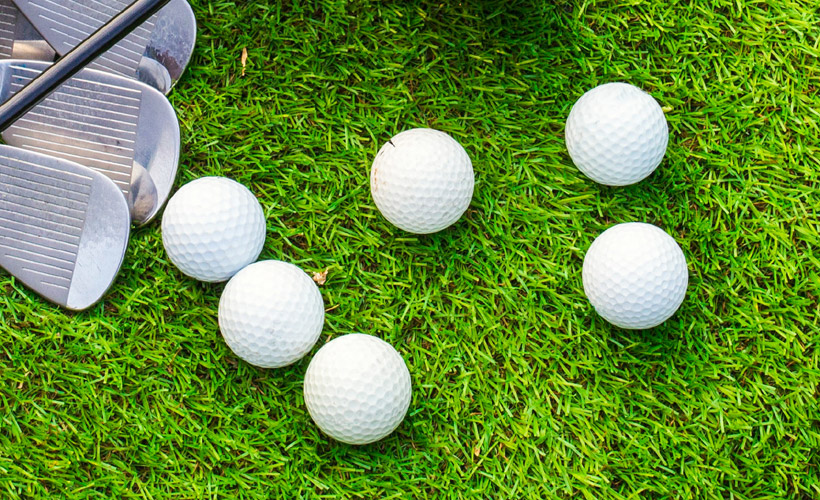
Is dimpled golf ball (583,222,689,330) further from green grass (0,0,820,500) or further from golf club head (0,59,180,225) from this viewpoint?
golf club head (0,59,180,225)

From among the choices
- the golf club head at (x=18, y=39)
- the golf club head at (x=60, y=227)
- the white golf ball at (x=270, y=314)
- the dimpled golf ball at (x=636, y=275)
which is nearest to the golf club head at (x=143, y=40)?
the golf club head at (x=18, y=39)

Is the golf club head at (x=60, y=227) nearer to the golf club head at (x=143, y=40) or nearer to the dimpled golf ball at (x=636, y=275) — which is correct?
the golf club head at (x=143, y=40)

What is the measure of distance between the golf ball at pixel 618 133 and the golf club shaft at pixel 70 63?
1.06m

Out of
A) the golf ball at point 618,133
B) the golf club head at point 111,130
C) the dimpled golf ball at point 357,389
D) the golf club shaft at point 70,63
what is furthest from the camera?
the golf club head at point 111,130

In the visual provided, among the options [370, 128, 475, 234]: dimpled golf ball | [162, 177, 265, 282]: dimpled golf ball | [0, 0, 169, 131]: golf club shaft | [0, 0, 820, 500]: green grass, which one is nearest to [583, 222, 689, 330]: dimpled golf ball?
[0, 0, 820, 500]: green grass

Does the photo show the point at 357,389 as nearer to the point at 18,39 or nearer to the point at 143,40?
the point at 143,40

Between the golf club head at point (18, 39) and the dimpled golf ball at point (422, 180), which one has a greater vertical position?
the golf club head at point (18, 39)

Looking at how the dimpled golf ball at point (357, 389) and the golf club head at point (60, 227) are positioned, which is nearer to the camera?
the dimpled golf ball at point (357, 389)

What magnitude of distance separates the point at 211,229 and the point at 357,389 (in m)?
0.52

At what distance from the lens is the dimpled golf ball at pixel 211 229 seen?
160 centimetres

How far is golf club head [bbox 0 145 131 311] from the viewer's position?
1738mm

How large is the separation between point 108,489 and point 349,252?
2.84 feet

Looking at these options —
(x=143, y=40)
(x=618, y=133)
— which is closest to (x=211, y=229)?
(x=143, y=40)

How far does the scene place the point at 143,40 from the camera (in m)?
1.79
